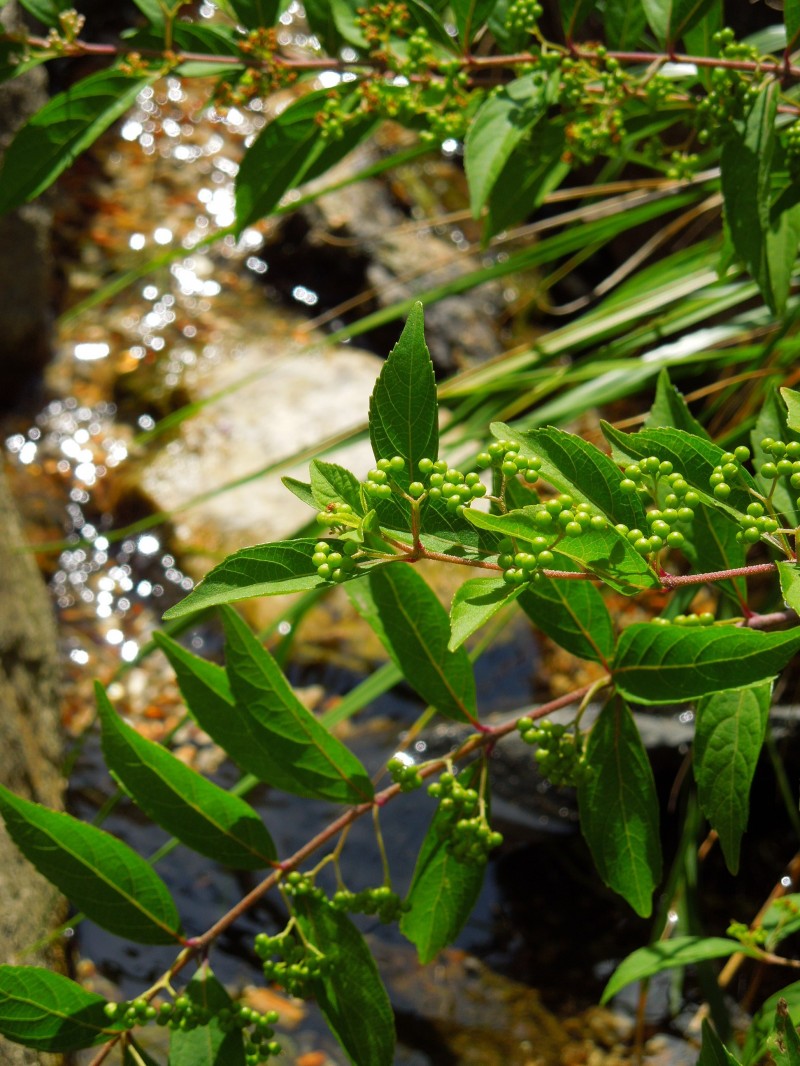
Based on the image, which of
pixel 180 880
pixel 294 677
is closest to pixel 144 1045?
pixel 180 880

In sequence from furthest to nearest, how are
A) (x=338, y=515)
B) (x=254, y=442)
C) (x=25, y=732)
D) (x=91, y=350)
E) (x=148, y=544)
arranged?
(x=91, y=350)
(x=254, y=442)
(x=148, y=544)
(x=25, y=732)
(x=338, y=515)

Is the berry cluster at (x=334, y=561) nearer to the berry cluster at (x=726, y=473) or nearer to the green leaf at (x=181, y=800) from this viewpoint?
the berry cluster at (x=726, y=473)

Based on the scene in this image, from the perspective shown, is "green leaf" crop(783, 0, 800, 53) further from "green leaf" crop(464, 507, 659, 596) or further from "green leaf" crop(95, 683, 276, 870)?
"green leaf" crop(95, 683, 276, 870)

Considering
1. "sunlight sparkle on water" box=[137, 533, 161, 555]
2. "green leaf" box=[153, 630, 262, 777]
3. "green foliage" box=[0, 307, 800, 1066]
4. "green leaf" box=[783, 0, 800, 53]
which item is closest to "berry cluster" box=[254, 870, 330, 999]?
"green foliage" box=[0, 307, 800, 1066]

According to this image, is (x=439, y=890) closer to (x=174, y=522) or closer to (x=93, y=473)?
(x=174, y=522)

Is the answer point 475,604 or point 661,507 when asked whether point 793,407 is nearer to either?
point 661,507

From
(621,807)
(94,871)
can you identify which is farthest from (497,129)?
(94,871)
